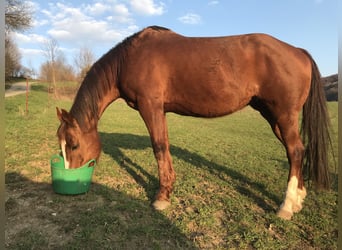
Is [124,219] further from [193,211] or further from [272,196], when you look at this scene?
[272,196]

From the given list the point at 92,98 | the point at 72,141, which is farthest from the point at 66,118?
the point at 92,98

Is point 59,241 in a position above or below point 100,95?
below

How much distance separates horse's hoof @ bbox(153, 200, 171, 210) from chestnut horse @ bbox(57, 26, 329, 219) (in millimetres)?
15

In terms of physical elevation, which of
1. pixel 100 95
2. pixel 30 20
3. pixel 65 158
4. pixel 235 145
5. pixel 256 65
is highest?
pixel 30 20

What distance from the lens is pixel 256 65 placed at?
3641 mm

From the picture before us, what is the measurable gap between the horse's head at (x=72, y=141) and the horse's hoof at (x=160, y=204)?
137cm

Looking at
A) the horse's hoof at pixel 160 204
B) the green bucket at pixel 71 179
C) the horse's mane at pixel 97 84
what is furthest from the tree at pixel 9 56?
the horse's hoof at pixel 160 204

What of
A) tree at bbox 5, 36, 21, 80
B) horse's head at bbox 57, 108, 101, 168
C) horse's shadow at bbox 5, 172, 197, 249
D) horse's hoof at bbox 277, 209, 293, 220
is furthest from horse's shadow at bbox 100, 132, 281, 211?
tree at bbox 5, 36, 21, 80

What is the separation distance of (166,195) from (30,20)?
24.0 metres

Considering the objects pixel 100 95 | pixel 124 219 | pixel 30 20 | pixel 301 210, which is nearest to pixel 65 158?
pixel 100 95

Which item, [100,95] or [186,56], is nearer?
[186,56]

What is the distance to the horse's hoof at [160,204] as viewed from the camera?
11.7ft

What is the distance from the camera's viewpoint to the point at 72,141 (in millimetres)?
3854

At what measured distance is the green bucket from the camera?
374 centimetres
